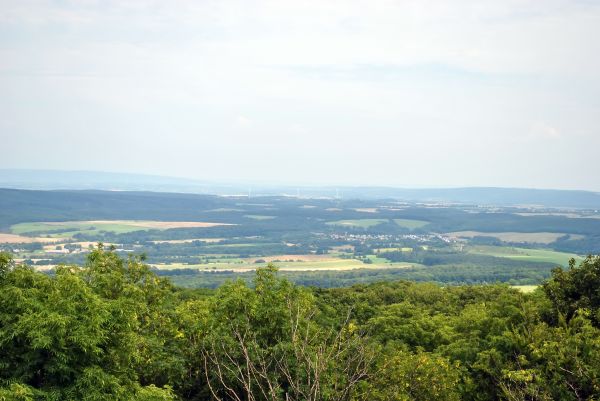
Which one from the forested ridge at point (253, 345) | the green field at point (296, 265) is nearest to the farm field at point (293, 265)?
the green field at point (296, 265)

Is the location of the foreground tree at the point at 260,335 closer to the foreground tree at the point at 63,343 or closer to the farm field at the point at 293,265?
the foreground tree at the point at 63,343

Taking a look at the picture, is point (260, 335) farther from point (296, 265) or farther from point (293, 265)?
point (296, 265)

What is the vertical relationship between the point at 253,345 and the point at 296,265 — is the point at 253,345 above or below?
→ above

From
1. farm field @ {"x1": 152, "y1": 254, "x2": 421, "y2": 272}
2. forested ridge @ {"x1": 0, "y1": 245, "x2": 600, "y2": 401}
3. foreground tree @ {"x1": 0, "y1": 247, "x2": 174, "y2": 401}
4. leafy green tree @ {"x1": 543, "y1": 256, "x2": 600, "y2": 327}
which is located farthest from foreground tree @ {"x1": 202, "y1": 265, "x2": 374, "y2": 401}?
farm field @ {"x1": 152, "y1": 254, "x2": 421, "y2": 272}

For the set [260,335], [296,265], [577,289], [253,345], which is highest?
[577,289]

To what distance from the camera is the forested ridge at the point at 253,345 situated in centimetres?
1697

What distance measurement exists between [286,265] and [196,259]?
110 ft

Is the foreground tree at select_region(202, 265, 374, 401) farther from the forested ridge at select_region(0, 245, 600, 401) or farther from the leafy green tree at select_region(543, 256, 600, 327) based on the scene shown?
the leafy green tree at select_region(543, 256, 600, 327)

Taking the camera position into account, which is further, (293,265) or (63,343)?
(293,265)

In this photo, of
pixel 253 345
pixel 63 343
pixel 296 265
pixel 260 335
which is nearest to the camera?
pixel 63 343

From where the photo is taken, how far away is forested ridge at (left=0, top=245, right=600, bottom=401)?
17.0 m

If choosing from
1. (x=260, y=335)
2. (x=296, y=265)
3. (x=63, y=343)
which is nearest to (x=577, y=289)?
(x=260, y=335)

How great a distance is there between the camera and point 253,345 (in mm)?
21469

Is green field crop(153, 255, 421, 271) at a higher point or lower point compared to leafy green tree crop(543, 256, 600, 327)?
lower
